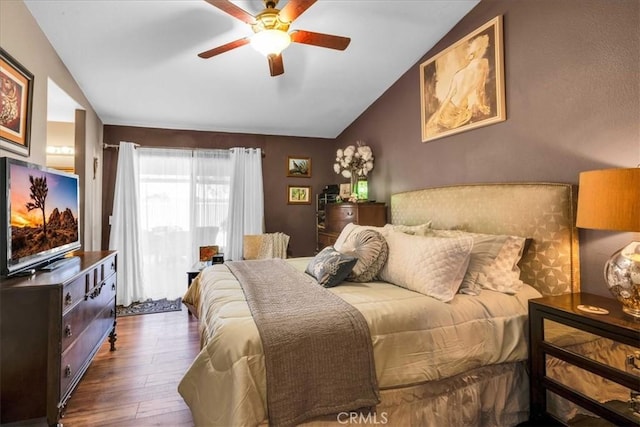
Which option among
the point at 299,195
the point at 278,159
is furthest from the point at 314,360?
the point at 278,159

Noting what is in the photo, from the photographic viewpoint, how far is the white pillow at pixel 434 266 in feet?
6.00

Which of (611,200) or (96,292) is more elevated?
(611,200)

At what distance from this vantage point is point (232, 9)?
1.81m

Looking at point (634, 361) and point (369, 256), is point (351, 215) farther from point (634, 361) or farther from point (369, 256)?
point (634, 361)

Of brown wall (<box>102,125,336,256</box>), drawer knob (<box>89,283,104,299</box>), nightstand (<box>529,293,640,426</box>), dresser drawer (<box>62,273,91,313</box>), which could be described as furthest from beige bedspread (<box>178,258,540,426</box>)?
brown wall (<box>102,125,336,256</box>)

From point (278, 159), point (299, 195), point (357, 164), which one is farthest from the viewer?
point (299, 195)

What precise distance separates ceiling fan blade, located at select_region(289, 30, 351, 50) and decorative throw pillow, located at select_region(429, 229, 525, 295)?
1578 millimetres

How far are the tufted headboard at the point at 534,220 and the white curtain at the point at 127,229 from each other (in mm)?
3825

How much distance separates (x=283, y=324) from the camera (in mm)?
1407

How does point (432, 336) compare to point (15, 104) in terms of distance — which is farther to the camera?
point (15, 104)

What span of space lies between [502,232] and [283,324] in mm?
1748

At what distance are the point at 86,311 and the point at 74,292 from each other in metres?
0.28

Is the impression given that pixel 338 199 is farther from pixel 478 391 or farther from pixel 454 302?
pixel 478 391

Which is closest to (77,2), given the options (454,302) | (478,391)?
(454,302)
